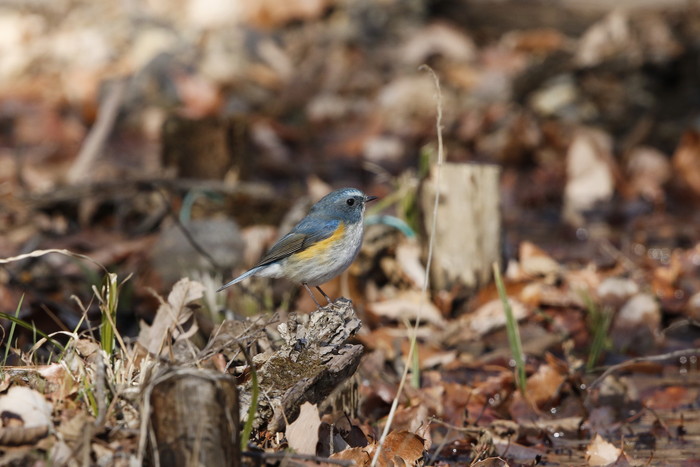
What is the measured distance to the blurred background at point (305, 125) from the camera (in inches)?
256

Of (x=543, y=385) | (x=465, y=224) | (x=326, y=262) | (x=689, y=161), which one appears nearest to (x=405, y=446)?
(x=326, y=262)

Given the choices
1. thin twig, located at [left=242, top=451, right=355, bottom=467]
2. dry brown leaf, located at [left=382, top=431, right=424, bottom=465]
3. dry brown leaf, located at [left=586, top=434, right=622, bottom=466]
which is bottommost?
dry brown leaf, located at [left=586, top=434, right=622, bottom=466]

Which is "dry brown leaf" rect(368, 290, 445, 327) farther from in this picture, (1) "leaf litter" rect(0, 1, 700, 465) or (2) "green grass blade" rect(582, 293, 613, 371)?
(2) "green grass blade" rect(582, 293, 613, 371)

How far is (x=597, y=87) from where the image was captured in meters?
9.66

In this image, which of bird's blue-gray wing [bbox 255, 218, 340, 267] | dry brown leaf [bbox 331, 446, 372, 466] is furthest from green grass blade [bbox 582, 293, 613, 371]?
dry brown leaf [bbox 331, 446, 372, 466]

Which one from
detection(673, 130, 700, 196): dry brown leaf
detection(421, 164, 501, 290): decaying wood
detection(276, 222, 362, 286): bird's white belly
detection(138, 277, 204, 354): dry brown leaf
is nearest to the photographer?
detection(138, 277, 204, 354): dry brown leaf

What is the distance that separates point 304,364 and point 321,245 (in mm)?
1124

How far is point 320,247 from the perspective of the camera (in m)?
4.36

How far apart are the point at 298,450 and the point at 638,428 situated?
1.87 metres

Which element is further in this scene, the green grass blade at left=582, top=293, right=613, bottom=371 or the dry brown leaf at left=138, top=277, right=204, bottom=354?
the green grass blade at left=582, top=293, right=613, bottom=371

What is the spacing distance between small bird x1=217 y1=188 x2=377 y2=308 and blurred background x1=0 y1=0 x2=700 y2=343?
727 millimetres

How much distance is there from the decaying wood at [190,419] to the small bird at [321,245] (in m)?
1.82

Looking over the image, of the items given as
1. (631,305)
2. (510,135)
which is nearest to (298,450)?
(631,305)

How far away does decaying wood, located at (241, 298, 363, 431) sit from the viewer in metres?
3.11
